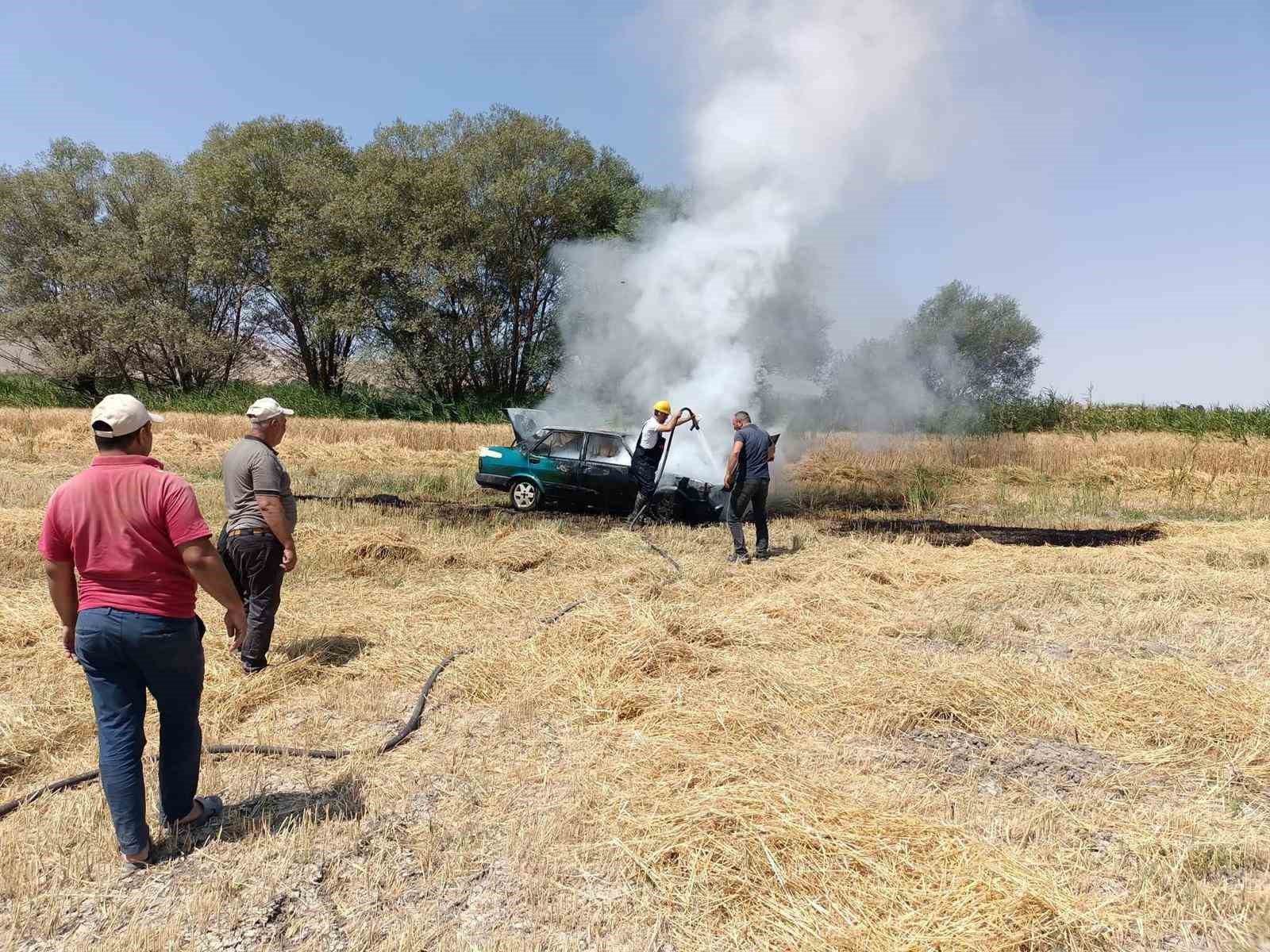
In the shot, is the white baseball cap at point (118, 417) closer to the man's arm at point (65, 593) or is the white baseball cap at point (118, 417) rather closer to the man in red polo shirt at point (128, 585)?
the man in red polo shirt at point (128, 585)

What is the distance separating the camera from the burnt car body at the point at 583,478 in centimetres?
1143

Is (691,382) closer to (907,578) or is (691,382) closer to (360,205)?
(907,578)

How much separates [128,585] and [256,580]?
2079 millimetres

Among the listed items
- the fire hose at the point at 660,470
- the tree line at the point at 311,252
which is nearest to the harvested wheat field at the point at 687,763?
the fire hose at the point at 660,470

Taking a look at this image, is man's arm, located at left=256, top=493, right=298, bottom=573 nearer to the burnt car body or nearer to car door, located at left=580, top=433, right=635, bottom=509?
the burnt car body

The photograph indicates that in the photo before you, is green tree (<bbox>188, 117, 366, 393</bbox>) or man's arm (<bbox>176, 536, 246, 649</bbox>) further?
green tree (<bbox>188, 117, 366, 393</bbox>)

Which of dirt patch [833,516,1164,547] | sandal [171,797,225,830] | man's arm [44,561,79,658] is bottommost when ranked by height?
sandal [171,797,225,830]

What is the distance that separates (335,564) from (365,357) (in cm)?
2689

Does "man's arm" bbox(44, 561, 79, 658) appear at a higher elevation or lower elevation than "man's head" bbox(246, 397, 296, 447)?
lower

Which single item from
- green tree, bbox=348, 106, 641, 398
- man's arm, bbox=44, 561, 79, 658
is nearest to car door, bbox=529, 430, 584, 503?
man's arm, bbox=44, 561, 79, 658

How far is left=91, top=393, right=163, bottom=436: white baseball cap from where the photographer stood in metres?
2.86

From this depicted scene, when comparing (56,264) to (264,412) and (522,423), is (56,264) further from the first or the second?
(264,412)

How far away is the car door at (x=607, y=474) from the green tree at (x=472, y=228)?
1763cm

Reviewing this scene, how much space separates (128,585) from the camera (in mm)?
2865
